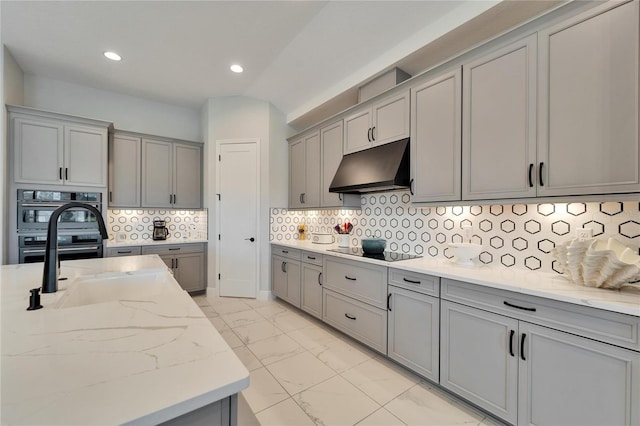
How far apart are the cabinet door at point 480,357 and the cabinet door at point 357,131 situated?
1836 mm

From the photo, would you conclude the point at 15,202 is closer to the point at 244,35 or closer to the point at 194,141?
the point at 194,141

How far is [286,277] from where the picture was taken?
380 centimetres

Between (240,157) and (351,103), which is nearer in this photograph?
(351,103)

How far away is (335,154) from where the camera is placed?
3.41m

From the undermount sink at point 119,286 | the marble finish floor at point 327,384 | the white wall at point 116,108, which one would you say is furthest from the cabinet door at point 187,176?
the undermount sink at point 119,286

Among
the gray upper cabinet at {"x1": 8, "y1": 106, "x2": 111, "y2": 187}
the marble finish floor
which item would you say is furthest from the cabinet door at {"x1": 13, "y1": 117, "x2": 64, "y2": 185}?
the marble finish floor

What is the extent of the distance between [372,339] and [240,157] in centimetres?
320

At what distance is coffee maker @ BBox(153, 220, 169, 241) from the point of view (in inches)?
162

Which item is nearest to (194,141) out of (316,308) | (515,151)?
(316,308)

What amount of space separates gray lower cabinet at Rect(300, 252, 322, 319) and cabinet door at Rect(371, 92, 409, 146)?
5.03 feet

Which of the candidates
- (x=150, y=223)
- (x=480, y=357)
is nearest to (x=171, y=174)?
(x=150, y=223)

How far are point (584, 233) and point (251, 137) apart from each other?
A: 397 centimetres

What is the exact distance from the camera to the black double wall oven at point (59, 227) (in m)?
3.01

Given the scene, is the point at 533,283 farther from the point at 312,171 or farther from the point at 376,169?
the point at 312,171
